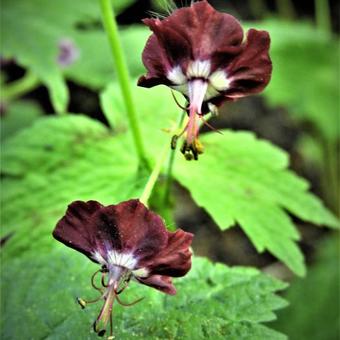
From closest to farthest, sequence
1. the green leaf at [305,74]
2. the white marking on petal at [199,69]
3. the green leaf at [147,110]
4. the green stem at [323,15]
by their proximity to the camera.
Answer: the white marking on petal at [199,69], the green leaf at [147,110], the green leaf at [305,74], the green stem at [323,15]

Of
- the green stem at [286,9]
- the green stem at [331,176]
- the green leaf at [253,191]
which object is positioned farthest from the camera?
the green stem at [286,9]

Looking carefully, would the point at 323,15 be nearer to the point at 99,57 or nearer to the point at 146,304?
the point at 99,57

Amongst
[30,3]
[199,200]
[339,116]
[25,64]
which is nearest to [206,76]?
[199,200]

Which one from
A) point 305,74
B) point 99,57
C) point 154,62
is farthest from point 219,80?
point 305,74

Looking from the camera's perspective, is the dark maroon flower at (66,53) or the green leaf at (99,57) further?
the green leaf at (99,57)

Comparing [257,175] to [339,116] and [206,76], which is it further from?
[339,116]

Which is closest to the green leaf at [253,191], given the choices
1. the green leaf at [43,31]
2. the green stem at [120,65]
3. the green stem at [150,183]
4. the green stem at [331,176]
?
the green stem at [120,65]

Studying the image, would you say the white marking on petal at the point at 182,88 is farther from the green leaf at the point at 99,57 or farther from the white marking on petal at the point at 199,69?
the green leaf at the point at 99,57
